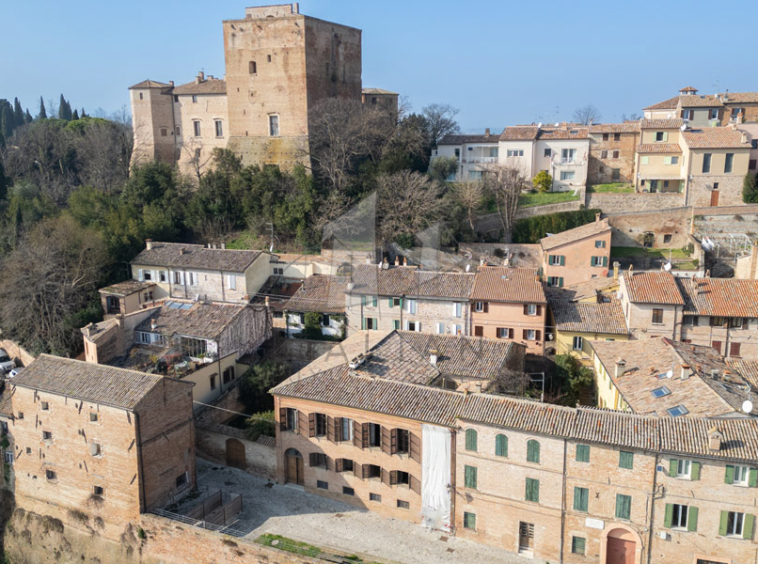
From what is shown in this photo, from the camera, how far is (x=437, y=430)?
60.7ft

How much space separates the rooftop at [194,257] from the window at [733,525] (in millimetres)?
21666

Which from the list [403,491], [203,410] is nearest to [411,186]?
[203,410]

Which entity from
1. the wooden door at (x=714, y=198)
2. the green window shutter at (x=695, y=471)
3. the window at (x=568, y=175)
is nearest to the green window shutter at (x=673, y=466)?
the green window shutter at (x=695, y=471)

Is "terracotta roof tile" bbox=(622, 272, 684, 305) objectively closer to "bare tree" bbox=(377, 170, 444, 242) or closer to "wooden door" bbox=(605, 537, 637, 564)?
"wooden door" bbox=(605, 537, 637, 564)

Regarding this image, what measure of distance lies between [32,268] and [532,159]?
2856cm

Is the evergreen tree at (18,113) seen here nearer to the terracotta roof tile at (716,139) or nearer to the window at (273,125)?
the window at (273,125)

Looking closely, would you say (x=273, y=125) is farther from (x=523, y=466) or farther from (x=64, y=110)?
(x=64, y=110)

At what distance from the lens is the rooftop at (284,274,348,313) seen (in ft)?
94.0

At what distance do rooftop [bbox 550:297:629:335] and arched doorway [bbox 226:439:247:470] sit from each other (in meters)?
12.9

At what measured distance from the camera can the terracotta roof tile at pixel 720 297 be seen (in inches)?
953

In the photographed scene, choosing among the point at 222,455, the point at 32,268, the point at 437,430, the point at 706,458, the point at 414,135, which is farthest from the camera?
the point at 414,135

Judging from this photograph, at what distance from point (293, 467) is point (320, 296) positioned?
9.60m

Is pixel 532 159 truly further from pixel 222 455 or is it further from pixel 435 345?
pixel 222 455

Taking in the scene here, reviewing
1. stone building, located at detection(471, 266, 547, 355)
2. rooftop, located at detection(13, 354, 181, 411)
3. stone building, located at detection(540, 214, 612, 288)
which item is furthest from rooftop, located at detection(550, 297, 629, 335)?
rooftop, located at detection(13, 354, 181, 411)
